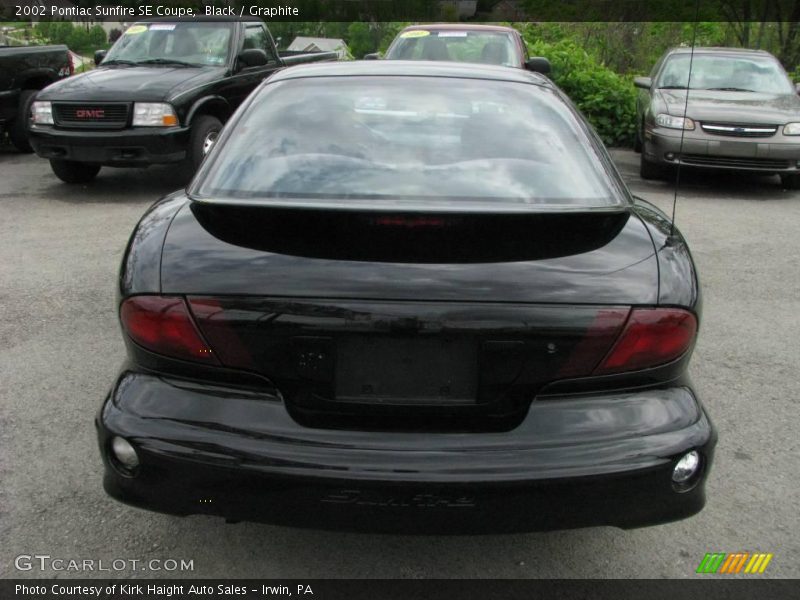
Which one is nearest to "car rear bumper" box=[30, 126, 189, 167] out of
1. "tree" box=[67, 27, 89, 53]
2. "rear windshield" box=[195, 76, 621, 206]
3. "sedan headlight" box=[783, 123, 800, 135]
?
"rear windshield" box=[195, 76, 621, 206]

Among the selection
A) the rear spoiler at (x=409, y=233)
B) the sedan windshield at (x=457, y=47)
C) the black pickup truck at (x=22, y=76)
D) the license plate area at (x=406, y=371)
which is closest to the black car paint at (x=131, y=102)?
the black pickup truck at (x=22, y=76)

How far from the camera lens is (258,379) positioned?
7.23 ft

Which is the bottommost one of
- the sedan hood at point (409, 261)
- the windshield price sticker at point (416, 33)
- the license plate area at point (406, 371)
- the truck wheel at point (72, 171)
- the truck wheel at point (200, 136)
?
the truck wheel at point (72, 171)

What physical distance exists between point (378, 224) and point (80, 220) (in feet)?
19.0

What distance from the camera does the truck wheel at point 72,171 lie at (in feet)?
28.7

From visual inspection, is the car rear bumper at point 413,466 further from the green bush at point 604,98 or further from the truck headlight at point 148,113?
the green bush at point 604,98

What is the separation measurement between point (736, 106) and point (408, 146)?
733 centimetres

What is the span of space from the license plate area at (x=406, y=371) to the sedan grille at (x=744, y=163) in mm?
7550

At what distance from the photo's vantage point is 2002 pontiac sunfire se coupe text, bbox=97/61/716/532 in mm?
2102

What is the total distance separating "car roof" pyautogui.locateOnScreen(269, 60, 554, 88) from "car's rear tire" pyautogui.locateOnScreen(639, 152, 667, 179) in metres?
6.33

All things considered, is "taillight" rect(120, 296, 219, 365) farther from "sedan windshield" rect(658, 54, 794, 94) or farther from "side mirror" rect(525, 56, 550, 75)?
"sedan windshield" rect(658, 54, 794, 94)

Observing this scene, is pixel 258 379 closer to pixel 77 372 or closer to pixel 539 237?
pixel 539 237

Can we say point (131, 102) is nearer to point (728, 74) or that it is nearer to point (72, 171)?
point (72, 171)

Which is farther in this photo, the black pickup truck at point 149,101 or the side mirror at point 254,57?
the side mirror at point 254,57
